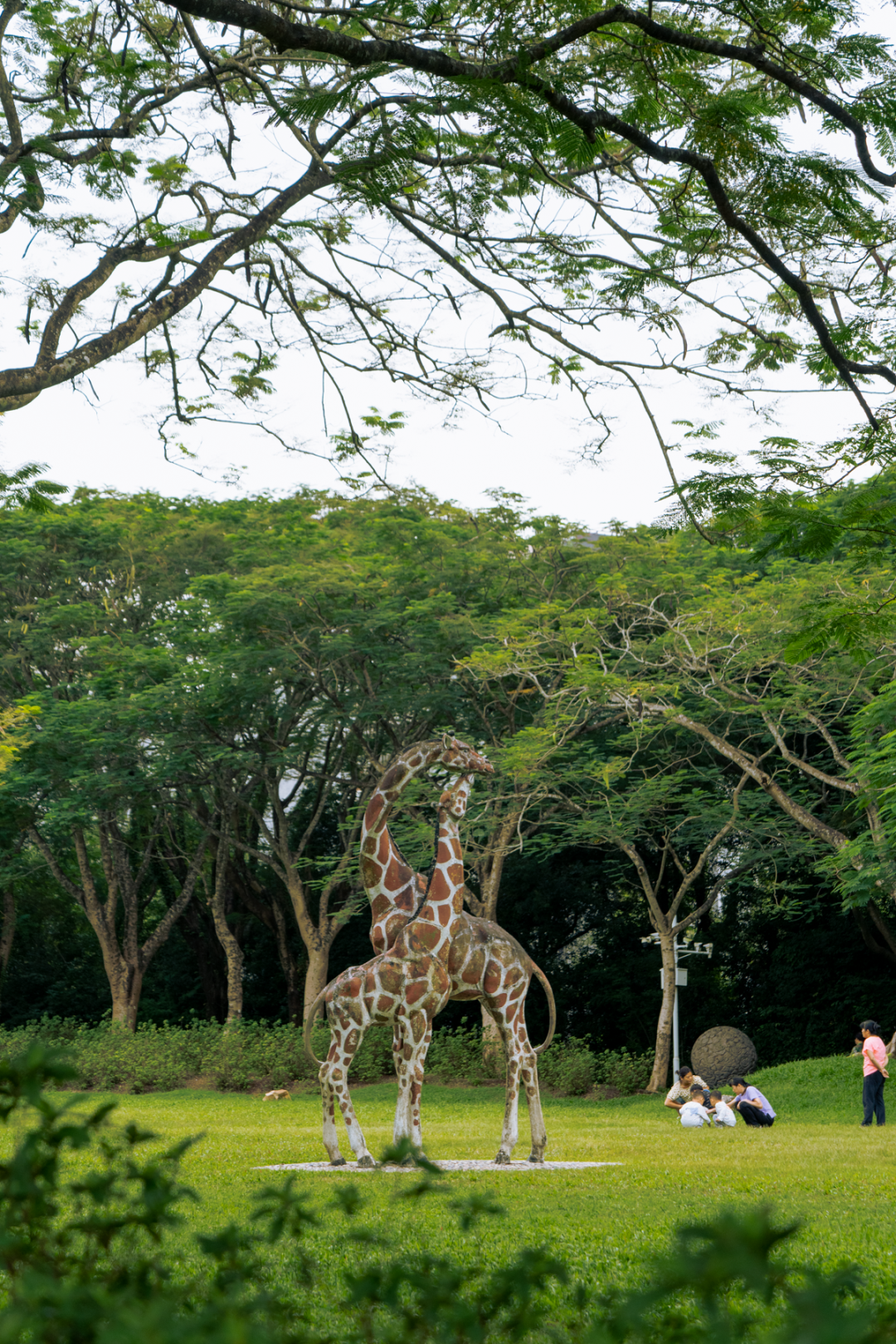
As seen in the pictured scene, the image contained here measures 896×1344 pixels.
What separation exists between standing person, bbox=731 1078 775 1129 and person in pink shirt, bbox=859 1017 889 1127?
1.20 meters

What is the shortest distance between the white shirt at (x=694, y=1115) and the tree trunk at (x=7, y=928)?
63.3ft

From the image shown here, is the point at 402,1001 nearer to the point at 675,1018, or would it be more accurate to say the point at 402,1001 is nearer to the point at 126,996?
the point at 675,1018

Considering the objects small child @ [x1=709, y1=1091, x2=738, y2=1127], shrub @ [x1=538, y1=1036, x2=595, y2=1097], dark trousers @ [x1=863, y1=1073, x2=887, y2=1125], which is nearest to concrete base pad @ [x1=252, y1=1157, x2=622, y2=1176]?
small child @ [x1=709, y1=1091, x2=738, y2=1127]

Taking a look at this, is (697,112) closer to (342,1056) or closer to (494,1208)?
(494,1208)

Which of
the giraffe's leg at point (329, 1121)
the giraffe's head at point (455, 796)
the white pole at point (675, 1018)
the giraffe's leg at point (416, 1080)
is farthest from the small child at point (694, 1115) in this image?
the giraffe's head at point (455, 796)

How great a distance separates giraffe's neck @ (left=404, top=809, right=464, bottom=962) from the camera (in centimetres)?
1014

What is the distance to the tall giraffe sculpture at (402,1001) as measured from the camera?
1002 cm

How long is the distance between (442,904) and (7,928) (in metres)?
22.4

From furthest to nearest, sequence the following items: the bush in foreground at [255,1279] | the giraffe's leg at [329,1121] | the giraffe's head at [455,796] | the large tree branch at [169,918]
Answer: the large tree branch at [169,918] → the giraffe's head at [455,796] → the giraffe's leg at [329,1121] → the bush in foreground at [255,1279]

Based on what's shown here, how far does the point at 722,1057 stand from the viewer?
21109 mm

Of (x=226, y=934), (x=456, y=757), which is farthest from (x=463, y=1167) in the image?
(x=226, y=934)

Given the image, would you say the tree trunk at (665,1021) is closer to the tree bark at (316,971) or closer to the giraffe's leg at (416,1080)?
the tree bark at (316,971)

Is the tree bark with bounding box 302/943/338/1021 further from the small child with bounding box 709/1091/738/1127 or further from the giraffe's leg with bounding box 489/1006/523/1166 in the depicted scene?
the giraffe's leg with bounding box 489/1006/523/1166

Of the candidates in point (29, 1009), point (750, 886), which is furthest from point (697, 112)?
point (29, 1009)
